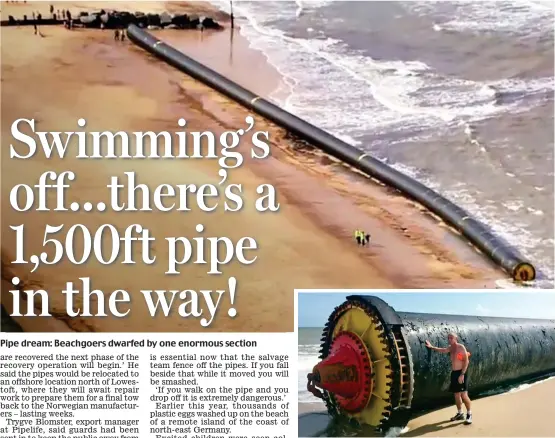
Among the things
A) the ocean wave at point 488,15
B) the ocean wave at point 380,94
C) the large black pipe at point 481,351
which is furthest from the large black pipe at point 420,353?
the ocean wave at point 488,15

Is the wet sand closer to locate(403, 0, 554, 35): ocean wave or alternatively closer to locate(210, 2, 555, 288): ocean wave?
locate(210, 2, 555, 288): ocean wave

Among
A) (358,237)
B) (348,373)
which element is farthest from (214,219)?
(348,373)

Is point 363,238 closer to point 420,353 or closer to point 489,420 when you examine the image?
point 420,353

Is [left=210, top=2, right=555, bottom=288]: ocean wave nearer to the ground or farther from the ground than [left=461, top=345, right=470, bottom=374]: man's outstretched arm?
farther from the ground

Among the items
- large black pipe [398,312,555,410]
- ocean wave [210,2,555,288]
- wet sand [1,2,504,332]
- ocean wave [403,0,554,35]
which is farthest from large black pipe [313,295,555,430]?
ocean wave [403,0,554,35]

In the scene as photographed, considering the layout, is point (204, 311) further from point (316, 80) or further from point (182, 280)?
point (316, 80)

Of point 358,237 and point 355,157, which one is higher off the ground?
point 355,157
